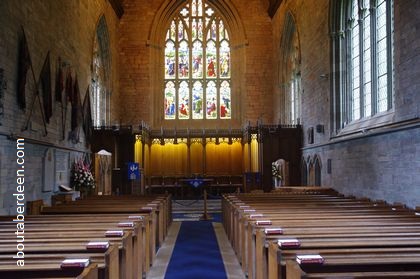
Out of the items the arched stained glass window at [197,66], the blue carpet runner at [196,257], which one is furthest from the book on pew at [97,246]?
the arched stained glass window at [197,66]

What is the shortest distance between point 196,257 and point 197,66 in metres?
17.6

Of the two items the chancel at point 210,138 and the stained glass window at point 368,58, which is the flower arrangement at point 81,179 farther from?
the stained glass window at point 368,58

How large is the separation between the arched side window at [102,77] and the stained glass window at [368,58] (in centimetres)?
1054

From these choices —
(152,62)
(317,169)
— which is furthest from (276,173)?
(152,62)

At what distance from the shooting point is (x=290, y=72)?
69.9ft

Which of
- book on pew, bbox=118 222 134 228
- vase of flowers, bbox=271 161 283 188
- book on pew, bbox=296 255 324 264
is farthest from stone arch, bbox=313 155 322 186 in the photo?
book on pew, bbox=296 255 324 264

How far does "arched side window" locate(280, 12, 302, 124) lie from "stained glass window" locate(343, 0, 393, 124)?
526cm

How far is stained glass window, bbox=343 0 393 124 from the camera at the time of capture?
1102 centimetres

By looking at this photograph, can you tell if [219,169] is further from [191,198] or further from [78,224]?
[78,224]

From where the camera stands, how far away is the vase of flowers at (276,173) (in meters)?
18.0

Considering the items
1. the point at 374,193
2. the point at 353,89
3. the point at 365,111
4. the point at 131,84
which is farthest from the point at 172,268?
the point at 131,84

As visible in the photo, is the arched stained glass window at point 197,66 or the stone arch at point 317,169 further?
the arched stained glass window at point 197,66

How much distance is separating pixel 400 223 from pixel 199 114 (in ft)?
61.0

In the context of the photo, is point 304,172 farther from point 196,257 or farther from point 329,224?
point 329,224
